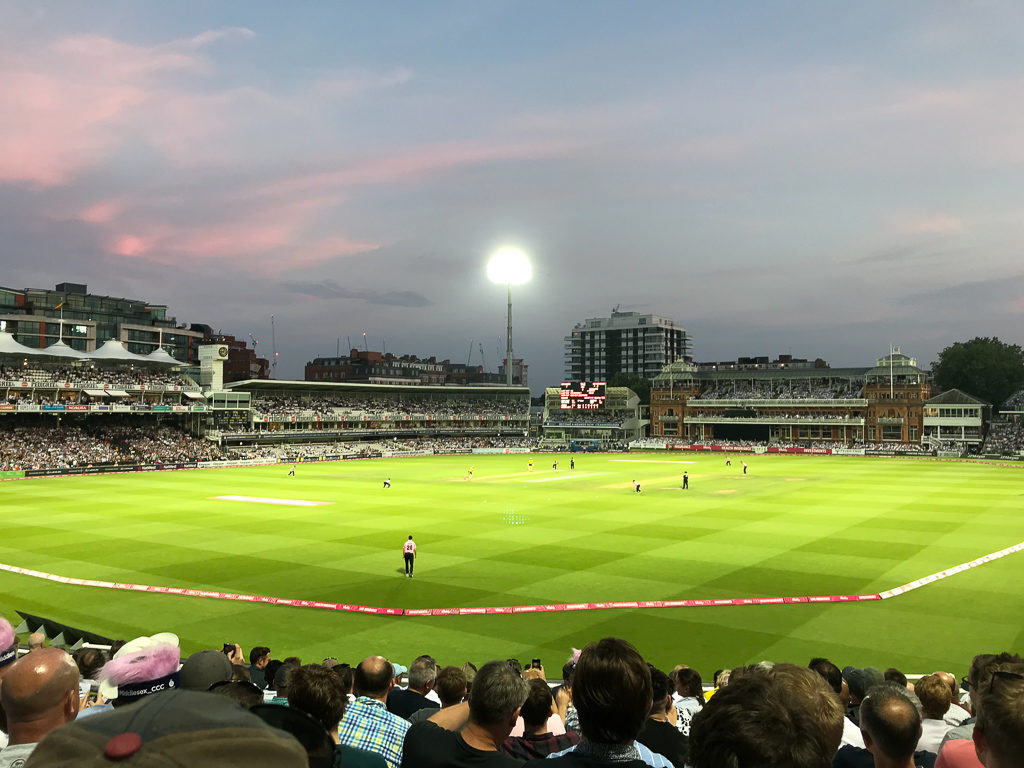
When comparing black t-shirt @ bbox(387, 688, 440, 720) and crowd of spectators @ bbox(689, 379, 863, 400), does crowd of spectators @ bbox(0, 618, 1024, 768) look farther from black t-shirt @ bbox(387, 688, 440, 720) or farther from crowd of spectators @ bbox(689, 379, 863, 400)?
crowd of spectators @ bbox(689, 379, 863, 400)

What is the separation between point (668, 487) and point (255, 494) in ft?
86.5

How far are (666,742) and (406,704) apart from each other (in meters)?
3.32

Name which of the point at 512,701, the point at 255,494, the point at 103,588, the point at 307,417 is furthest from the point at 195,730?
the point at 307,417

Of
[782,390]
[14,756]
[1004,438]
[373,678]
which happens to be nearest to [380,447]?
[782,390]

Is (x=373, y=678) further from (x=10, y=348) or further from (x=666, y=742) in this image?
(x=10, y=348)

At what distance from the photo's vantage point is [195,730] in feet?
5.67

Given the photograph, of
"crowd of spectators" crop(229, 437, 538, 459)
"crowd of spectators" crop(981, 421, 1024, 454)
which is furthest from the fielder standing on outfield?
"crowd of spectators" crop(981, 421, 1024, 454)

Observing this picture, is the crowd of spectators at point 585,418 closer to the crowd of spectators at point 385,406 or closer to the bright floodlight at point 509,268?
the crowd of spectators at point 385,406

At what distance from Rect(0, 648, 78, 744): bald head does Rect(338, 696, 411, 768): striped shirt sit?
240 centimetres

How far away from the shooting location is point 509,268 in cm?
10044

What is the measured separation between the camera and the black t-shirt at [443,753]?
4.50 meters

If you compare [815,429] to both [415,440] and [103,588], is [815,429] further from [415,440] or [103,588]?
[103,588]

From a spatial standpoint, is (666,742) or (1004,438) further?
(1004,438)

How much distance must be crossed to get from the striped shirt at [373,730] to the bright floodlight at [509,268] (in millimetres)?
95553
